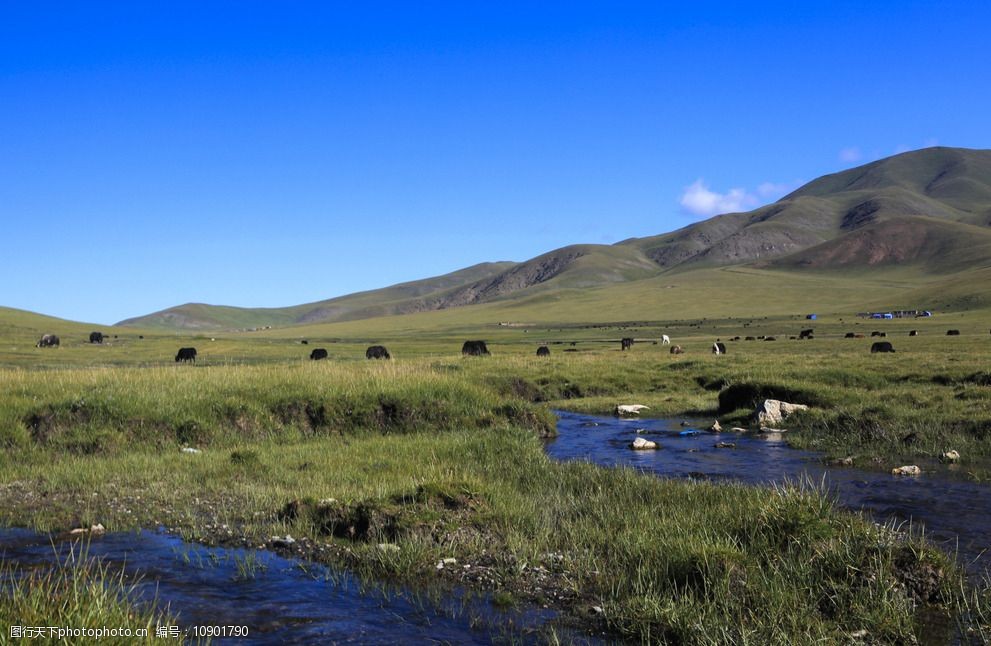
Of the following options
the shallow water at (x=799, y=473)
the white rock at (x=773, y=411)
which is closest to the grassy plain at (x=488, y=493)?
the white rock at (x=773, y=411)

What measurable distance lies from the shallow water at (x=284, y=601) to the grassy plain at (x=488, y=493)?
0.50m

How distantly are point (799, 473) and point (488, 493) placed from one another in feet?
24.3

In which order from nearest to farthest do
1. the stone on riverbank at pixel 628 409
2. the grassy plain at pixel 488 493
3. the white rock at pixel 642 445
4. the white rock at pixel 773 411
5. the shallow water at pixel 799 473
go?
the grassy plain at pixel 488 493
the shallow water at pixel 799 473
the white rock at pixel 642 445
the white rock at pixel 773 411
the stone on riverbank at pixel 628 409

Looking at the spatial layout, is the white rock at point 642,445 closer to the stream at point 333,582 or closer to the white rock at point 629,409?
the stream at point 333,582

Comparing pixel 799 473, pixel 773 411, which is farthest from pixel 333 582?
pixel 773 411

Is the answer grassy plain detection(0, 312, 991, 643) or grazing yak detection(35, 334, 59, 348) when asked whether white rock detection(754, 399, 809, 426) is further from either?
grazing yak detection(35, 334, 59, 348)

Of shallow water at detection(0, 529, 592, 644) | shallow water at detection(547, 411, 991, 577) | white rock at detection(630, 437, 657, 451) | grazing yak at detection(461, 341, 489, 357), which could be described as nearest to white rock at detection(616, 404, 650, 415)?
shallow water at detection(547, 411, 991, 577)

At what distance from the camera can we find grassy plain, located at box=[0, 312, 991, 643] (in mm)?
7695

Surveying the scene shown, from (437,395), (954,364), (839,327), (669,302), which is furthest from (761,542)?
(669,302)

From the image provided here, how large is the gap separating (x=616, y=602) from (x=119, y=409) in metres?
13.8

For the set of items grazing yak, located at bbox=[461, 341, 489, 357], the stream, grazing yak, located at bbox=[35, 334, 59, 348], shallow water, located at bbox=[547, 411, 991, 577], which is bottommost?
shallow water, located at bbox=[547, 411, 991, 577]

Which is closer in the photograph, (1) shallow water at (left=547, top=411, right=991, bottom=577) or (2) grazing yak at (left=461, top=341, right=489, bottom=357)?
(1) shallow water at (left=547, top=411, right=991, bottom=577)

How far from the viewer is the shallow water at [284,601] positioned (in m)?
7.05

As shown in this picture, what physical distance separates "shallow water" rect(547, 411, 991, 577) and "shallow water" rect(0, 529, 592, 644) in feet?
18.9
